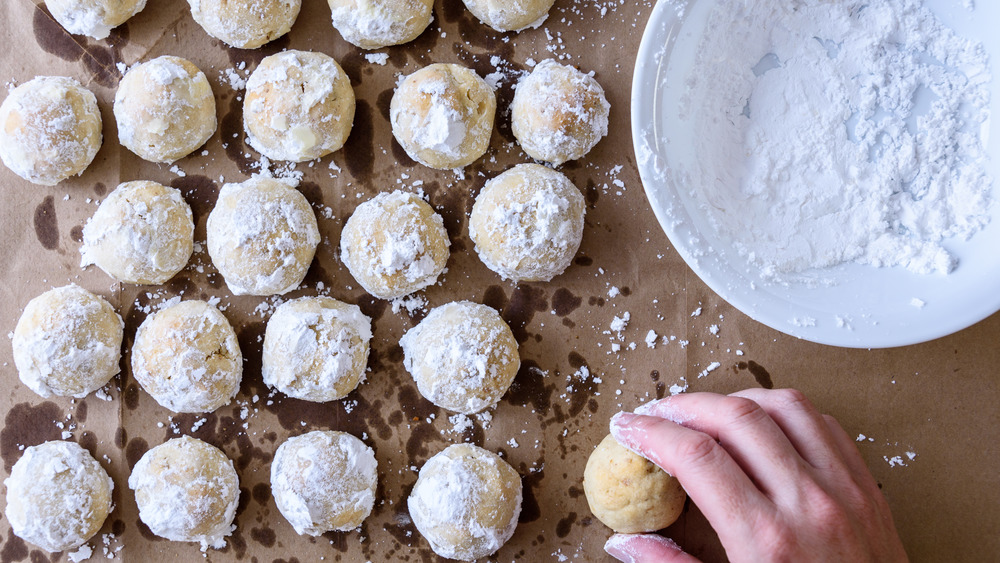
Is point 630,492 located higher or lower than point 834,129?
lower

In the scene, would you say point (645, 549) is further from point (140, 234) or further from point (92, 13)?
point (92, 13)

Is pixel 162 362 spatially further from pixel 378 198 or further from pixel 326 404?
pixel 378 198

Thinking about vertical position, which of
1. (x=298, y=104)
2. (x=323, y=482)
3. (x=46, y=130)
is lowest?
(x=323, y=482)

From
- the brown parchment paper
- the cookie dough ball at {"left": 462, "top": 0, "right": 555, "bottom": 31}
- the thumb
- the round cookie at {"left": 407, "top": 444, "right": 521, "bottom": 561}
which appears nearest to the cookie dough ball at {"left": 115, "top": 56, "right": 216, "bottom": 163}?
the brown parchment paper

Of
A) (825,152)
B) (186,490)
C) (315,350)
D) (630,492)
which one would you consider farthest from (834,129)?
(186,490)

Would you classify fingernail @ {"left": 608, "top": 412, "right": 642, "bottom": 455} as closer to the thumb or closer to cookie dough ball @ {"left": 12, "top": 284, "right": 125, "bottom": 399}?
the thumb
